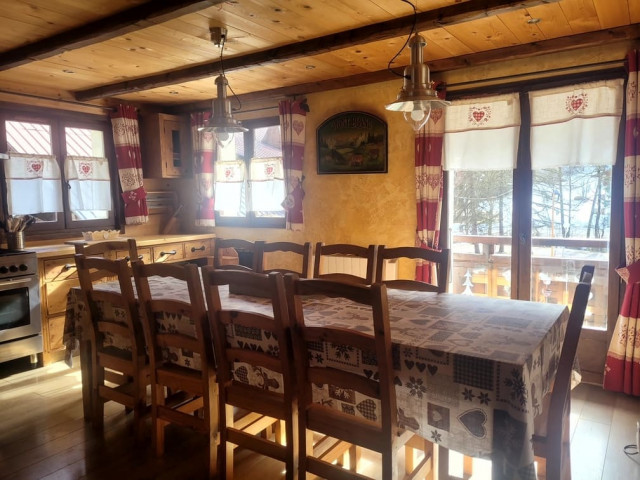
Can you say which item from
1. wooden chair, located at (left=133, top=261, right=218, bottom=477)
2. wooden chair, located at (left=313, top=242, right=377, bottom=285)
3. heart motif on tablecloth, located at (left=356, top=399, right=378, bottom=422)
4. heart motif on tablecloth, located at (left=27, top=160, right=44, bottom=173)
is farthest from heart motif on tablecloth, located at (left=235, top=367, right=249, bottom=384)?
heart motif on tablecloth, located at (left=27, top=160, right=44, bottom=173)

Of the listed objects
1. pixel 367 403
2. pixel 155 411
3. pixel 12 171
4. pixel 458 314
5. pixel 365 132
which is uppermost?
pixel 365 132

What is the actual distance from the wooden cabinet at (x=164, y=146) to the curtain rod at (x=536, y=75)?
283 cm

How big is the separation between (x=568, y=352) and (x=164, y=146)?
429cm

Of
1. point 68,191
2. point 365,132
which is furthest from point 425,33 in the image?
point 68,191

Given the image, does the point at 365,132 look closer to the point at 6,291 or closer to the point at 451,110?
the point at 451,110

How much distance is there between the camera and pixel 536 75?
10.5ft

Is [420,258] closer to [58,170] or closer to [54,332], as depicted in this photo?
[54,332]

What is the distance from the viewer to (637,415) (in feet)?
8.89

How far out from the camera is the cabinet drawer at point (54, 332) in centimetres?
371

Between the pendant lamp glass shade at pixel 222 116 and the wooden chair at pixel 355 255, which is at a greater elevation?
the pendant lamp glass shade at pixel 222 116

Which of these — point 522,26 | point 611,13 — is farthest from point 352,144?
point 611,13

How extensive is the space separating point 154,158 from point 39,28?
87.0 inches

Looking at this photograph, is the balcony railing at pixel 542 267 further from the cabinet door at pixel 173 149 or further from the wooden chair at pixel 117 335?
the cabinet door at pixel 173 149

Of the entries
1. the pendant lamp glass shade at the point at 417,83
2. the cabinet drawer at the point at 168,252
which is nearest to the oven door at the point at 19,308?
the cabinet drawer at the point at 168,252
